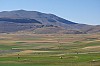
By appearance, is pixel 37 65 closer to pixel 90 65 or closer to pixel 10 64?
pixel 10 64

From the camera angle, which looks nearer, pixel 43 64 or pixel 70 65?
pixel 70 65

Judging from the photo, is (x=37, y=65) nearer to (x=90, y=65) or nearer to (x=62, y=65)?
(x=62, y=65)

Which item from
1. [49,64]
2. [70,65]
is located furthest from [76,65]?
[49,64]

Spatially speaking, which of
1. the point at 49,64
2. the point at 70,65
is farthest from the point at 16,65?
the point at 70,65

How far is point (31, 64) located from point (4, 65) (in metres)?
5.72

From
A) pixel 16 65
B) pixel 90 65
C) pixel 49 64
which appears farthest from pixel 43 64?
pixel 90 65

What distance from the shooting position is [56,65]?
63875 mm

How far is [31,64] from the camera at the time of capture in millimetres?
67125

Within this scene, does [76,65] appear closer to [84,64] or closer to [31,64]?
[84,64]

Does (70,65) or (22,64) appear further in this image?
(22,64)

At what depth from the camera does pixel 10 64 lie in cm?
6750

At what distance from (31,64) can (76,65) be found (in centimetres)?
1056

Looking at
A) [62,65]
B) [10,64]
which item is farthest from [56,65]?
[10,64]

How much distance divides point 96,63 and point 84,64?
283 centimetres
